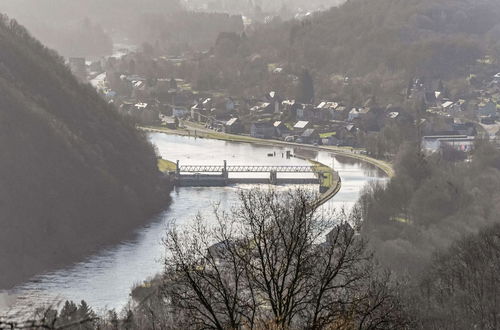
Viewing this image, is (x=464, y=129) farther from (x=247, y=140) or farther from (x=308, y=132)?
(x=247, y=140)

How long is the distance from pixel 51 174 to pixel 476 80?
28.7 meters

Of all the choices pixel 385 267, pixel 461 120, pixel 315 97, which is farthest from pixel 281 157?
pixel 385 267

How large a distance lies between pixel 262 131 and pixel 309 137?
6.13 feet

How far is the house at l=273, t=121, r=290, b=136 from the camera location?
46188mm

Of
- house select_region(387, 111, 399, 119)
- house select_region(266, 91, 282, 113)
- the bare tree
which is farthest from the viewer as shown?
house select_region(266, 91, 282, 113)

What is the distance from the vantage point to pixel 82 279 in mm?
21906

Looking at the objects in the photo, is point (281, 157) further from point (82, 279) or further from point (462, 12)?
point (462, 12)

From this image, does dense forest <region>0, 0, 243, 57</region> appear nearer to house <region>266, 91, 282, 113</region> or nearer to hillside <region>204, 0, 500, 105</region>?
hillside <region>204, 0, 500, 105</region>

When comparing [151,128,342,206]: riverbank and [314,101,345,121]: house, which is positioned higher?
[314,101,345,121]: house

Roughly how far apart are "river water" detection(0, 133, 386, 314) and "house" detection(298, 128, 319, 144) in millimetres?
2130

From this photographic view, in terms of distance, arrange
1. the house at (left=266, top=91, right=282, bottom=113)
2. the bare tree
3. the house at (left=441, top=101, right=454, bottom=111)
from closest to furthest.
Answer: the bare tree → the house at (left=441, top=101, right=454, bottom=111) → the house at (left=266, top=91, right=282, bottom=113)

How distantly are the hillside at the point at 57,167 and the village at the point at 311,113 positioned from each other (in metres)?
6.36

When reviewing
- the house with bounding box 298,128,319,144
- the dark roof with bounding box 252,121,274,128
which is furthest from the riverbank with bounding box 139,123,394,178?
the dark roof with bounding box 252,121,274,128

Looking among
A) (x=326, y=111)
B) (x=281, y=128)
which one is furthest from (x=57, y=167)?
(x=326, y=111)
